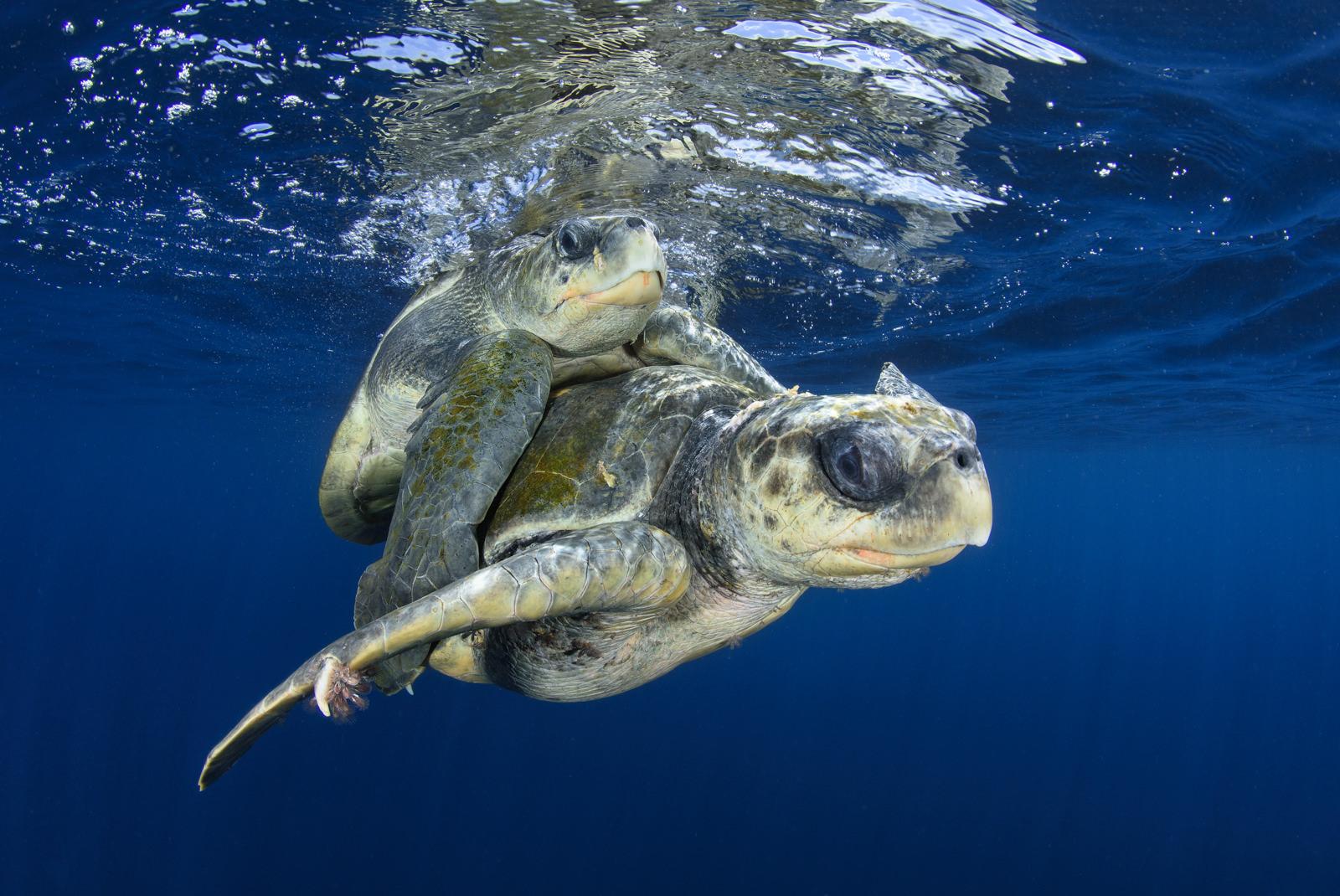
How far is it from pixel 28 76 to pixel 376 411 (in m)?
4.45

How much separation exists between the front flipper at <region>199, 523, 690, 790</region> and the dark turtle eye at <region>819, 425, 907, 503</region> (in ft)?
2.44

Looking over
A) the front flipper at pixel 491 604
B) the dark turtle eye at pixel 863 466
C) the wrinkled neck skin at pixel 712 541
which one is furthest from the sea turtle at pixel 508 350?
the dark turtle eye at pixel 863 466

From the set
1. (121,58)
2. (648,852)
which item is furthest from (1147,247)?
(648,852)

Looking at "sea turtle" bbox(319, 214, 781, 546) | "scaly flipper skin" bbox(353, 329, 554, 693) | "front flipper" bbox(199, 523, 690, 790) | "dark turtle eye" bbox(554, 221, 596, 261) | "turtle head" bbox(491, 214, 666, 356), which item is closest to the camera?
"front flipper" bbox(199, 523, 690, 790)

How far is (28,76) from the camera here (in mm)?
5289

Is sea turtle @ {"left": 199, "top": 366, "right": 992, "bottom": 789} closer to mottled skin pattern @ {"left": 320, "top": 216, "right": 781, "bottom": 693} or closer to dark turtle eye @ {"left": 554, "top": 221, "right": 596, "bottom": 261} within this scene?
mottled skin pattern @ {"left": 320, "top": 216, "right": 781, "bottom": 693}

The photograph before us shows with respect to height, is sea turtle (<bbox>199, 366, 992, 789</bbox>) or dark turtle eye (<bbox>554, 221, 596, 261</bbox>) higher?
dark turtle eye (<bbox>554, 221, 596, 261</bbox>)

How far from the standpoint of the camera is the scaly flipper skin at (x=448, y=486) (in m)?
2.40

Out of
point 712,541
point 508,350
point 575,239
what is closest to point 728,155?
point 575,239

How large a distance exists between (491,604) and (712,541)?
0.85 m

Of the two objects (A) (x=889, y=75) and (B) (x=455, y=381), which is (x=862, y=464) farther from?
(A) (x=889, y=75)

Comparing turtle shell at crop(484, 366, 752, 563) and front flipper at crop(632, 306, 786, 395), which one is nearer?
turtle shell at crop(484, 366, 752, 563)

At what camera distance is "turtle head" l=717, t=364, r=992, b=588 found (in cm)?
190

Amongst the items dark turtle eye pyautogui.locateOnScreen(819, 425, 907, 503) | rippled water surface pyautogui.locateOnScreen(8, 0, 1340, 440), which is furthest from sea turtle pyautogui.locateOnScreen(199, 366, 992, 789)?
rippled water surface pyautogui.locateOnScreen(8, 0, 1340, 440)
